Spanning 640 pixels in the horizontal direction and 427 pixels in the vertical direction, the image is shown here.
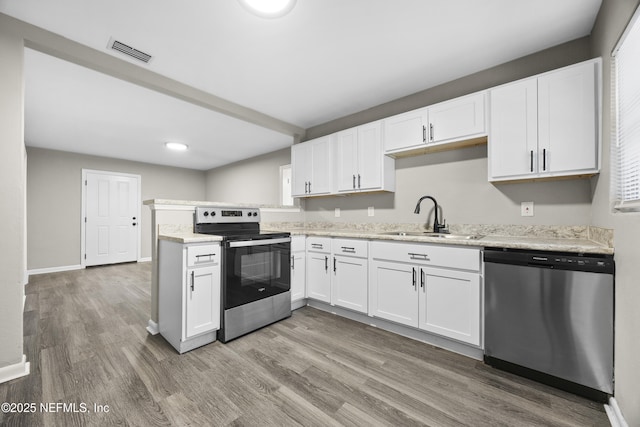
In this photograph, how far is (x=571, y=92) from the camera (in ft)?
6.27

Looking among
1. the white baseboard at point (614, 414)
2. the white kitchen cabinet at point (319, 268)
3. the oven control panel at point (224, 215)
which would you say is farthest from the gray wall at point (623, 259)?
the oven control panel at point (224, 215)

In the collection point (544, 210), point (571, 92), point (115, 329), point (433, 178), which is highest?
point (571, 92)

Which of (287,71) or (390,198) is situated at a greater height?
(287,71)

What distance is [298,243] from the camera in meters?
3.08

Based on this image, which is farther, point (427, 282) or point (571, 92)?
point (427, 282)

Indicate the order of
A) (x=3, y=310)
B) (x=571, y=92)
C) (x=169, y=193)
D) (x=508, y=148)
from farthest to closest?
(x=169, y=193) → (x=508, y=148) → (x=571, y=92) → (x=3, y=310)

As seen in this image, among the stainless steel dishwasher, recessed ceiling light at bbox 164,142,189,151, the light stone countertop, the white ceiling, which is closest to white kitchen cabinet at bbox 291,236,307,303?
the light stone countertop

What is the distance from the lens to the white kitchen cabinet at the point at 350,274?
266 cm

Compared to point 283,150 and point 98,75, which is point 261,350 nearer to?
point 98,75

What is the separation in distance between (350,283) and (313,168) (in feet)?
5.31

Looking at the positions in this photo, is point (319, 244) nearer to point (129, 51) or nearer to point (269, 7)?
point (269, 7)

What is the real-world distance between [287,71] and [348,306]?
2392 millimetres

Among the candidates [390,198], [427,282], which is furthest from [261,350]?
[390,198]

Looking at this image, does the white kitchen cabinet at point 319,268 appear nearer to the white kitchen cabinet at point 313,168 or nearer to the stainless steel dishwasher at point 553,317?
the white kitchen cabinet at point 313,168
